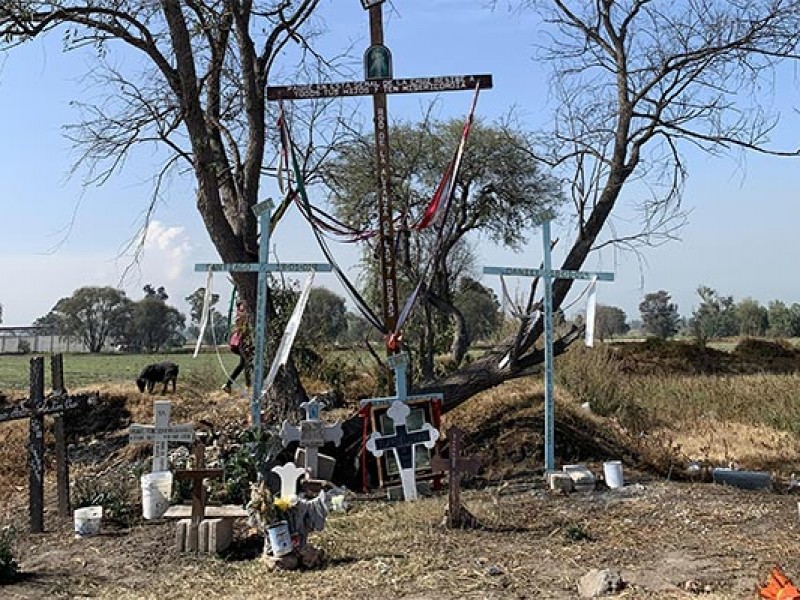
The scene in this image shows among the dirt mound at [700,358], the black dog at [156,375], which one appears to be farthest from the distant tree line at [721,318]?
the black dog at [156,375]

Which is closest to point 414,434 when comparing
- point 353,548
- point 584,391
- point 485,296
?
point 353,548

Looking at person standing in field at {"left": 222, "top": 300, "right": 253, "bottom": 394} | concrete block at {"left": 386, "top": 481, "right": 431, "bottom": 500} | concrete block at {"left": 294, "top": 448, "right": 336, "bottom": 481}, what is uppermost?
person standing in field at {"left": 222, "top": 300, "right": 253, "bottom": 394}

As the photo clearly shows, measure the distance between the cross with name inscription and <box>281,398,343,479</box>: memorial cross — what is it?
37.5 inches

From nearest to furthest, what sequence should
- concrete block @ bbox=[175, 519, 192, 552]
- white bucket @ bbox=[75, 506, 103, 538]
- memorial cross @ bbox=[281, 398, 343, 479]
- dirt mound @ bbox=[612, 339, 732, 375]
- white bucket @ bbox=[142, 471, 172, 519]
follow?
concrete block @ bbox=[175, 519, 192, 552]
white bucket @ bbox=[75, 506, 103, 538]
white bucket @ bbox=[142, 471, 172, 519]
memorial cross @ bbox=[281, 398, 343, 479]
dirt mound @ bbox=[612, 339, 732, 375]

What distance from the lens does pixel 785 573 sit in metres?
5.48

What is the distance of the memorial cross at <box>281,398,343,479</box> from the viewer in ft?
25.8

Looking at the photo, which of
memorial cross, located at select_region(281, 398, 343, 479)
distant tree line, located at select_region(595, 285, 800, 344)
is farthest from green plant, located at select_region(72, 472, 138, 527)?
distant tree line, located at select_region(595, 285, 800, 344)

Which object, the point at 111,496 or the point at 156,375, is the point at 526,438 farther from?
the point at 156,375

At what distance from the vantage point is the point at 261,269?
26.8 ft

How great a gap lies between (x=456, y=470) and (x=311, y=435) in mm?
1445

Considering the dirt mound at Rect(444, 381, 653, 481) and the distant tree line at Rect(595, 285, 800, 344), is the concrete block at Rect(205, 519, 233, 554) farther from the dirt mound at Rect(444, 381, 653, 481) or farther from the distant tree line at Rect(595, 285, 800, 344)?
the distant tree line at Rect(595, 285, 800, 344)

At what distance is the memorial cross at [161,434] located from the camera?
25.2 feet

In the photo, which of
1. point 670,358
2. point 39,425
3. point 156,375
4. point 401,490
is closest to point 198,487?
Result: point 39,425

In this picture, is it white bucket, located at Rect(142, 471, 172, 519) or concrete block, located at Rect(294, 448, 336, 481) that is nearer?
white bucket, located at Rect(142, 471, 172, 519)
